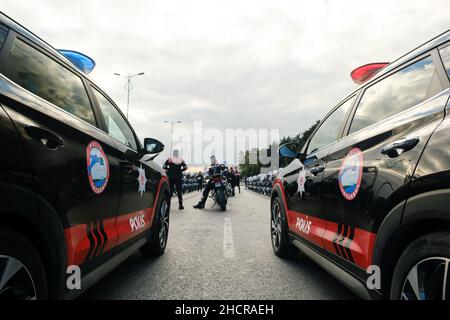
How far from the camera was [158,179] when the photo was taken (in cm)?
402

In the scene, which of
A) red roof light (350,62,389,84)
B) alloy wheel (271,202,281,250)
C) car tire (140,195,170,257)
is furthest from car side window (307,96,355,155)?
car tire (140,195,170,257)

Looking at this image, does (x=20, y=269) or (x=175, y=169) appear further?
(x=175, y=169)

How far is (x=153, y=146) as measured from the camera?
3893mm

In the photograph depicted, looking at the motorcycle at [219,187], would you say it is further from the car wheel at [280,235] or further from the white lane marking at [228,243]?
the car wheel at [280,235]

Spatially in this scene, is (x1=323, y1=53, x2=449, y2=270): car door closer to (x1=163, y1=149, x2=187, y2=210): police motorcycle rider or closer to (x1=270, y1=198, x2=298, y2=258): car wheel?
(x1=270, y1=198, x2=298, y2=258): car wheel

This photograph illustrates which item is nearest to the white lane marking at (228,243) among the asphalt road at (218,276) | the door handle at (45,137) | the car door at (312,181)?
the asphalt road at (218,276)

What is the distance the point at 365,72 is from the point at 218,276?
243cm

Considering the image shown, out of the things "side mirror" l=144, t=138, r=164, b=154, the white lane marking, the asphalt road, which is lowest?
the asphalt road

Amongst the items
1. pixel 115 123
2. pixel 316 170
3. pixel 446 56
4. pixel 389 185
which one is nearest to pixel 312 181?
pixel 316 170

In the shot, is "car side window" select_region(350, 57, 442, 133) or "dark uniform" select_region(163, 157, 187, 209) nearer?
"car side window" select_region(350, 57, 442, 133)

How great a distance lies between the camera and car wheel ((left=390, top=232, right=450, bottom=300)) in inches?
51.3

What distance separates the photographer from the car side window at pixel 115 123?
2.87 metres

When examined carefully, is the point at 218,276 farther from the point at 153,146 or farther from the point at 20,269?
the point at 20,269
